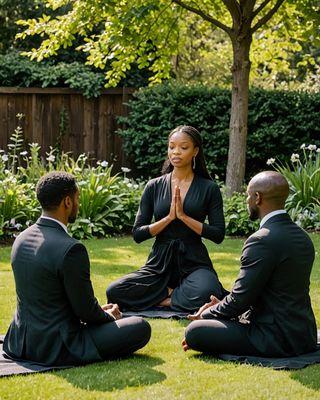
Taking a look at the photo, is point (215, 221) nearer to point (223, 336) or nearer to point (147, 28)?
point (223, 336)

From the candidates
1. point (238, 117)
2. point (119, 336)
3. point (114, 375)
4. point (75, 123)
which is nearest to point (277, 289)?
point (119, 336)

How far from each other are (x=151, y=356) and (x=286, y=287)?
1.10m

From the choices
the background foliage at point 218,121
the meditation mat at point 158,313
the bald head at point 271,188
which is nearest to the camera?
the bald head at point 271,188

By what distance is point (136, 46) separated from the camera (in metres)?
13.0

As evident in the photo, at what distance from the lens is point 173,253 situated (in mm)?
7238

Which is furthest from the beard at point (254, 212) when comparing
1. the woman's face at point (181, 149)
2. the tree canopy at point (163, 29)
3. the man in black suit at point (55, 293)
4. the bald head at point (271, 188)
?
the tree canopy at point (163, 29)

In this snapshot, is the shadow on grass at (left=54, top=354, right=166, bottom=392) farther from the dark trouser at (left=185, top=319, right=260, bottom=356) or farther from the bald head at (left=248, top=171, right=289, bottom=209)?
the bald head at (left=248, top=171, right=289, bottom=209)

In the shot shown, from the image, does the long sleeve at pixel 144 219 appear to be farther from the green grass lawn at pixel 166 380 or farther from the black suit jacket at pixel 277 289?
the black suit jacket at pixel 277 289

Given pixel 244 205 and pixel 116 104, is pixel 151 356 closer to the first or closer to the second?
pixel 244 205

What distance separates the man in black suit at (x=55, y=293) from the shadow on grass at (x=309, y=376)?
1.23 meters

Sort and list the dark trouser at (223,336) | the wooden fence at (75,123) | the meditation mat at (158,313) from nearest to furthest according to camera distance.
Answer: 1. the dark trouser at (223,336)
2. the meditation mat at (158,313)
3. the wooden fence at (75,123)

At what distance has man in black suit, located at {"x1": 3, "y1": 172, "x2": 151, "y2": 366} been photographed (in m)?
5.09

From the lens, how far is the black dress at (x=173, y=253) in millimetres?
7109

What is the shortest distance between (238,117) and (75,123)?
425 cm
